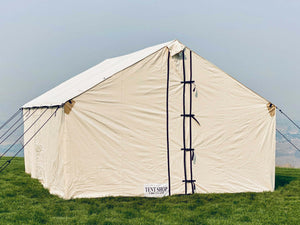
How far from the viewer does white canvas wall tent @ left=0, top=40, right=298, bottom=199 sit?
31.1ft

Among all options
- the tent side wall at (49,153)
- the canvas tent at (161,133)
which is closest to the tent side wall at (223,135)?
the canvas tent at (161,133)

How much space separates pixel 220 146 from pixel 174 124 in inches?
46.3

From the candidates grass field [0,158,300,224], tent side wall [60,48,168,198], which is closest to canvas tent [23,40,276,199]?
tent side wall [60,48,168,198]

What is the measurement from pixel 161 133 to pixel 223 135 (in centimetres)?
145

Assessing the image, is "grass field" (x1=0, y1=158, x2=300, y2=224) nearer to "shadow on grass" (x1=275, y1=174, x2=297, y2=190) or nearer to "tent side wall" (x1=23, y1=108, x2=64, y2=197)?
"tent side wall" (x1=23, y1=108, x2=64, y2=197)

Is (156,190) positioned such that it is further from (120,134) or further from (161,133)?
(120,134)

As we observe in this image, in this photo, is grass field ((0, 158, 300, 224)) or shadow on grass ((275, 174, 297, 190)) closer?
grass field ((0, 158, 300, 224))

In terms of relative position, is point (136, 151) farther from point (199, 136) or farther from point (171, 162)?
point (199, 136)

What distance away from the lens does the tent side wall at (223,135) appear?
1022 centimetres

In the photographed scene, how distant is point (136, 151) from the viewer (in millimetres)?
9859

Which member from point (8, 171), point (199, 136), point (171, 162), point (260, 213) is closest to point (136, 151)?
point (171, 162)

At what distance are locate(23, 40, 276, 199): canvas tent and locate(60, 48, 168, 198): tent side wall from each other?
20 mm

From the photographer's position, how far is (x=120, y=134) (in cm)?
976

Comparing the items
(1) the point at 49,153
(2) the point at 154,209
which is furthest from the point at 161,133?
(1) the point at 49,153
